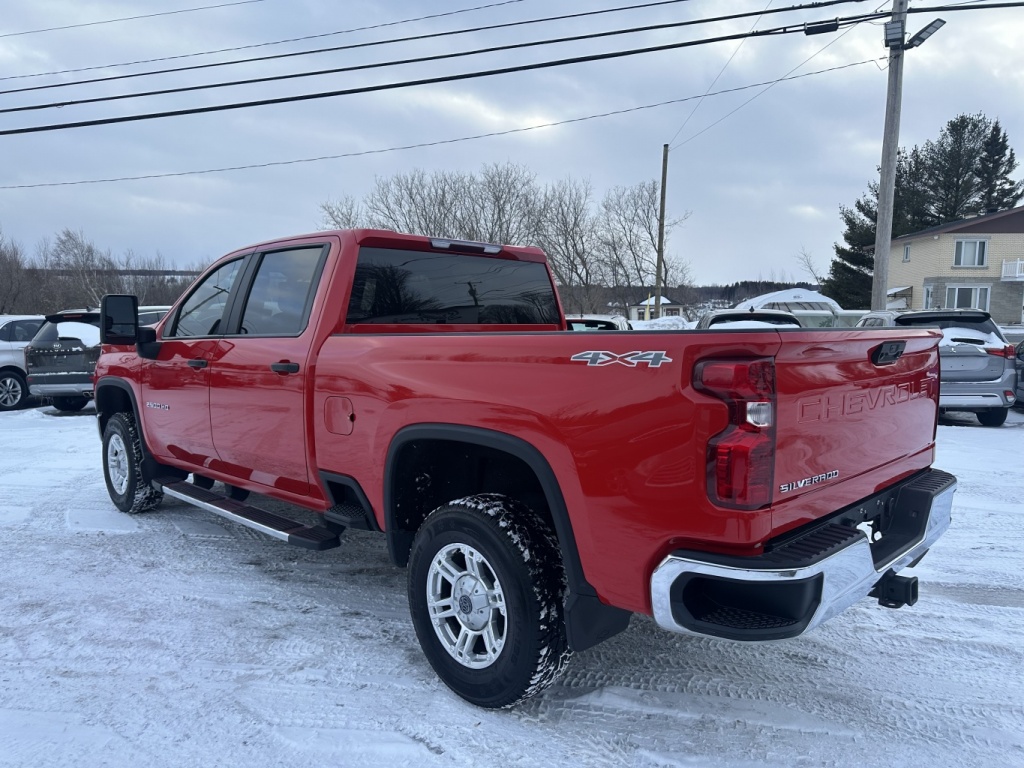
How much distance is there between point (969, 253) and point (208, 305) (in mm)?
42798

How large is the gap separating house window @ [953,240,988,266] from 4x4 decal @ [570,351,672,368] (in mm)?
42658

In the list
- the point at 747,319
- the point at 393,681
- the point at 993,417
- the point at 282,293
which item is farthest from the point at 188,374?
the point at 993,417

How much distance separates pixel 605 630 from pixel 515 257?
8.65 feet

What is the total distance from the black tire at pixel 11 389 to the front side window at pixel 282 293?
→ 11.3 meters

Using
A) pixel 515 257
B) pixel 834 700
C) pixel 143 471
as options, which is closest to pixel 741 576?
pixel 834 700

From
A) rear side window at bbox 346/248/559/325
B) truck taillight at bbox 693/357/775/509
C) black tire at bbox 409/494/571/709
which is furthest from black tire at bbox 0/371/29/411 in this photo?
truck taillight at bbox 693/357/775/509

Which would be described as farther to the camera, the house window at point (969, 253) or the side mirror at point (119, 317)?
the house window at point (969, 253)

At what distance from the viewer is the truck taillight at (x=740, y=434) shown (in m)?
2.17

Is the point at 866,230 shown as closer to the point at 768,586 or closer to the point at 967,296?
the point at 967,296

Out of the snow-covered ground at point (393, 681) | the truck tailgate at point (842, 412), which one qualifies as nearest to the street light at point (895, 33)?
the snow-covered ground at point (393, 681)

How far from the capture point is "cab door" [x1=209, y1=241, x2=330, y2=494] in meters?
3.75

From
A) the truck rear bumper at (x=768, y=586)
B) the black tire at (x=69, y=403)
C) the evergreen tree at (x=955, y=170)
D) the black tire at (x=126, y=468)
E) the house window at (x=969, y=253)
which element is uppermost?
the evergreen tree at (x=955, y=170)

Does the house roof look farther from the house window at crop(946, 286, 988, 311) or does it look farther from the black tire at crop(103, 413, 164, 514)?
the black tire at crop(103, 413, 164, 514)

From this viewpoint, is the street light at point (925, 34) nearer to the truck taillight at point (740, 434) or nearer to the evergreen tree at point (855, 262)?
the truck taillight at point (740, 434)
